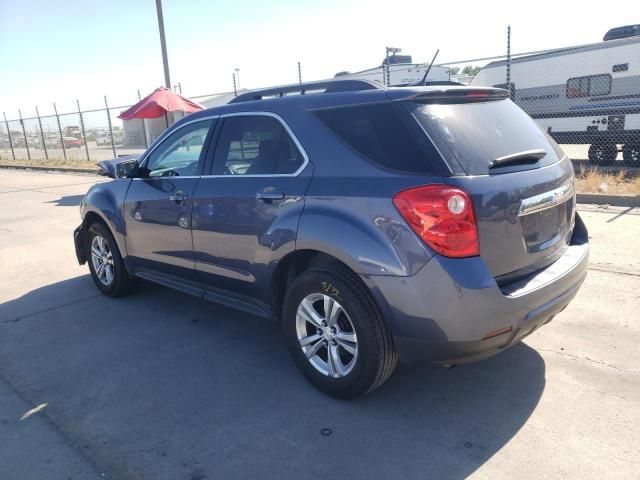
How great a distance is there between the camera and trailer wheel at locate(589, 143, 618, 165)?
517 inches

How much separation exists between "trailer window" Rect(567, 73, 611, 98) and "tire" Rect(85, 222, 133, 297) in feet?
42.9

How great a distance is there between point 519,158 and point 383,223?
2.98 feet

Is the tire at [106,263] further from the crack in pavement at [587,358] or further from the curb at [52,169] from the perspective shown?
the curb at [52,169]

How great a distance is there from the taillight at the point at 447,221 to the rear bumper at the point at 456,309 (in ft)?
0.22

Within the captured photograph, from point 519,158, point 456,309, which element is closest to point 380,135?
point 519,158

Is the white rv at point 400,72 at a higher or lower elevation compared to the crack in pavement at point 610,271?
higher

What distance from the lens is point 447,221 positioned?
2.67 m

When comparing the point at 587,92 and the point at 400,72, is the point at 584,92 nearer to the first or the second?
the point at 587,92

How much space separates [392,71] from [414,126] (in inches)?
548

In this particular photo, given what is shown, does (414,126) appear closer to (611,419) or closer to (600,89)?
(611,419)

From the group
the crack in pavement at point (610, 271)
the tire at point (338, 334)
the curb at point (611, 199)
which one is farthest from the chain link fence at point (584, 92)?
the tire at point (338, 334)

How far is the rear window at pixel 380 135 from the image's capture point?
2820 mm

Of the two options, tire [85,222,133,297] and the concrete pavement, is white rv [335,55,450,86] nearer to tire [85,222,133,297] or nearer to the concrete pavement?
tire [85,222,133,297]

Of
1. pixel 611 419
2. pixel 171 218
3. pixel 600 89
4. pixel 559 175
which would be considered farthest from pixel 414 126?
pixel 600 89
